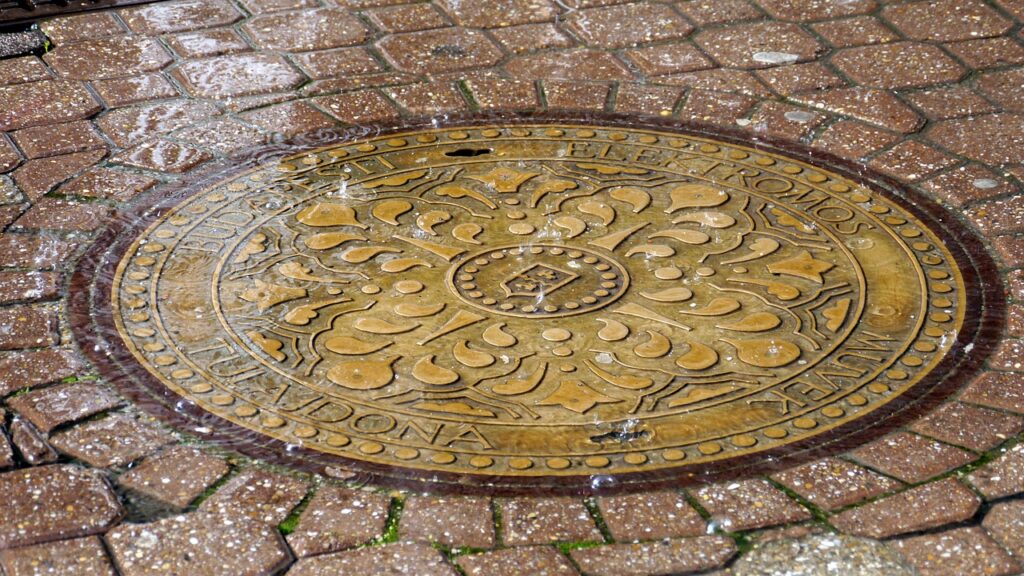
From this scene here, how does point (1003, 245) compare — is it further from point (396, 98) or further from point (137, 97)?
point (137, 97)

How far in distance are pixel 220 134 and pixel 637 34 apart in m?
1.87

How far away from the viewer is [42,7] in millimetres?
5730

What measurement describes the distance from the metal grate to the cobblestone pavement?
13 centimetres

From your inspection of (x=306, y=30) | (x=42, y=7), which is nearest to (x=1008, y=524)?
(x=306, y=30)

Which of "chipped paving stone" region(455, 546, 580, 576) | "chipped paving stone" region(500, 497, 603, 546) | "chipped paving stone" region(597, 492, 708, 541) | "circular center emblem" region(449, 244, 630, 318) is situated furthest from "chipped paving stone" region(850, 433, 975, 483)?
"circular center emblem" region(449, 244, 630, 318)

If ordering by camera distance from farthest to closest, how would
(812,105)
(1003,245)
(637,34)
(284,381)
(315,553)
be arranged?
(637,34) → (812,105) → (1003,245) → (284,381) → (315,553)

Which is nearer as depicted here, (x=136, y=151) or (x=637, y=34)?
(x=136, y=151)

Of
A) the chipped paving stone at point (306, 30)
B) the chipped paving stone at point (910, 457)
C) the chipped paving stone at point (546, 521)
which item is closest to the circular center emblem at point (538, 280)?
the chipped paving stone at point (546, 521)

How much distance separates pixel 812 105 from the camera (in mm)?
4832

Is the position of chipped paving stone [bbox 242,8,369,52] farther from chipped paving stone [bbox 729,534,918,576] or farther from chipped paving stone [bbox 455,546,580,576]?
chipped paving stone [bbox 729,534,918,576]

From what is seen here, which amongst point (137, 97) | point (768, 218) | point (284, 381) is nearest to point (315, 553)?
point (284, 381)

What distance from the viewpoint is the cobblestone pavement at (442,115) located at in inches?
108

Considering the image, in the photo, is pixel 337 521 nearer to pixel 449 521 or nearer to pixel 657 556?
pixel 449 521

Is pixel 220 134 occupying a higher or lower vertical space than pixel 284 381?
higher
